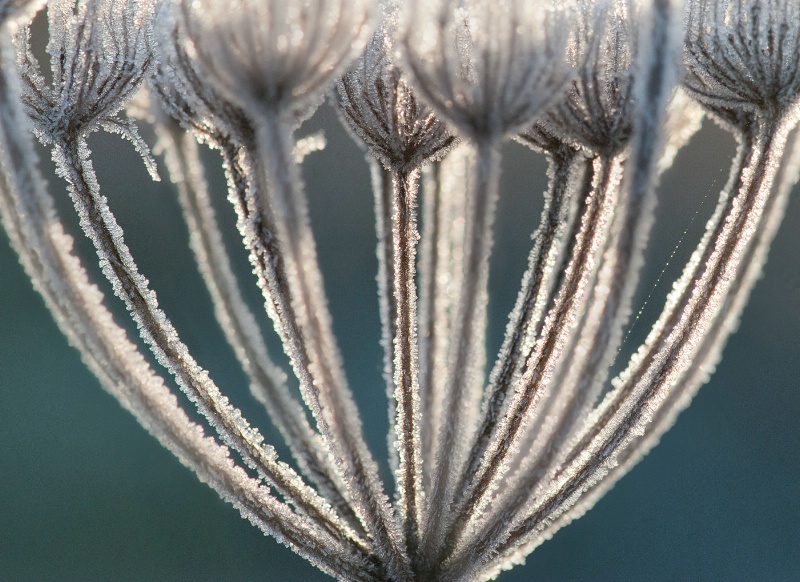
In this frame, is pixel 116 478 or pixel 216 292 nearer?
pixel 216 292

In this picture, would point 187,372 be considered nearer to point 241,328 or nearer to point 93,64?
point 241,328

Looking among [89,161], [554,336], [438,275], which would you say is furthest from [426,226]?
[89,161]

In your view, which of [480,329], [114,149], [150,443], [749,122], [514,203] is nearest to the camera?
[480,329]

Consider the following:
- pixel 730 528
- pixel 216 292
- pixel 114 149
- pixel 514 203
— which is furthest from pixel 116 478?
pixel 216 292

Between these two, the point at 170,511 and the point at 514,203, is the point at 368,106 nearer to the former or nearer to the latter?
the point at 514,203

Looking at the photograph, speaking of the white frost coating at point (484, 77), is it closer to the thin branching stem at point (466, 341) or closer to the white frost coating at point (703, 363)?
the thin branching stem at point (466, 341)

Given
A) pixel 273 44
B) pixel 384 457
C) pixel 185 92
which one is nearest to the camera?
pixel 273 44

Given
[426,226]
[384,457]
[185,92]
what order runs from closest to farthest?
1. [185,92]
2. [426,226]
3. [384,457]
